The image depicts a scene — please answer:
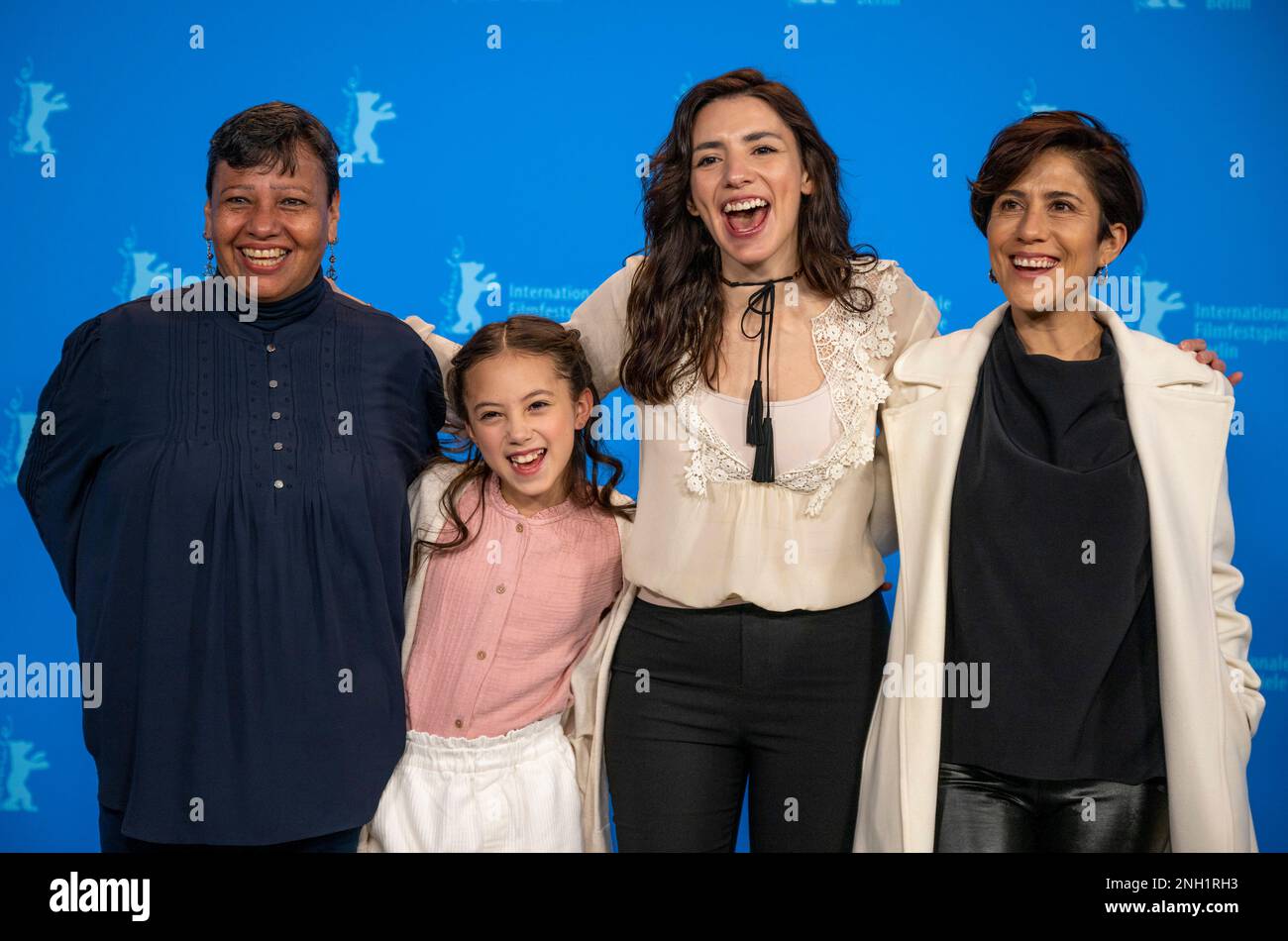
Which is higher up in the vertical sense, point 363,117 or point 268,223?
point 363,117

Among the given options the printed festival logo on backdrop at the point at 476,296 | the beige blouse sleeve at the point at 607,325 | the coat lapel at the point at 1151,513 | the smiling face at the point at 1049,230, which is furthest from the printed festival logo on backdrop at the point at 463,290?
the smiling face at the point at 1049,230

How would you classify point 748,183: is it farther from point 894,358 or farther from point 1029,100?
point 1029,100

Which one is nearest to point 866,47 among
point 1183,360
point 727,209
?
point 727,209

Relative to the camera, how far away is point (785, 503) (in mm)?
2109

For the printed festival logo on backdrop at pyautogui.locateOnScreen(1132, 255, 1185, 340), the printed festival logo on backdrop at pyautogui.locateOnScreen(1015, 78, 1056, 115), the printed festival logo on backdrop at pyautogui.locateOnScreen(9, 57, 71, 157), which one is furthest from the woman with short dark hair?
the printed festival logo on backdrop at pyautogui.locateOnScreen(1132, 255, 1185, 340)

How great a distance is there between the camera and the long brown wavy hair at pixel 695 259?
87.7 inches

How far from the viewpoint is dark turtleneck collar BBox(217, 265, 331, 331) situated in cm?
210

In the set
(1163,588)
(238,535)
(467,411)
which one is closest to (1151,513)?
(1163,588)

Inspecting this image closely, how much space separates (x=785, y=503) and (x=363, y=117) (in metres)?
2.18

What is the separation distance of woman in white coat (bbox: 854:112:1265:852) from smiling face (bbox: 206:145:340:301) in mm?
1068

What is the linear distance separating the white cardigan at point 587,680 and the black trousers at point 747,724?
0.07m

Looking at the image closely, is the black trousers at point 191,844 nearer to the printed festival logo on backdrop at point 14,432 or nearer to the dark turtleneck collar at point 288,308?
the dark turtleneck collar at point 288,308
